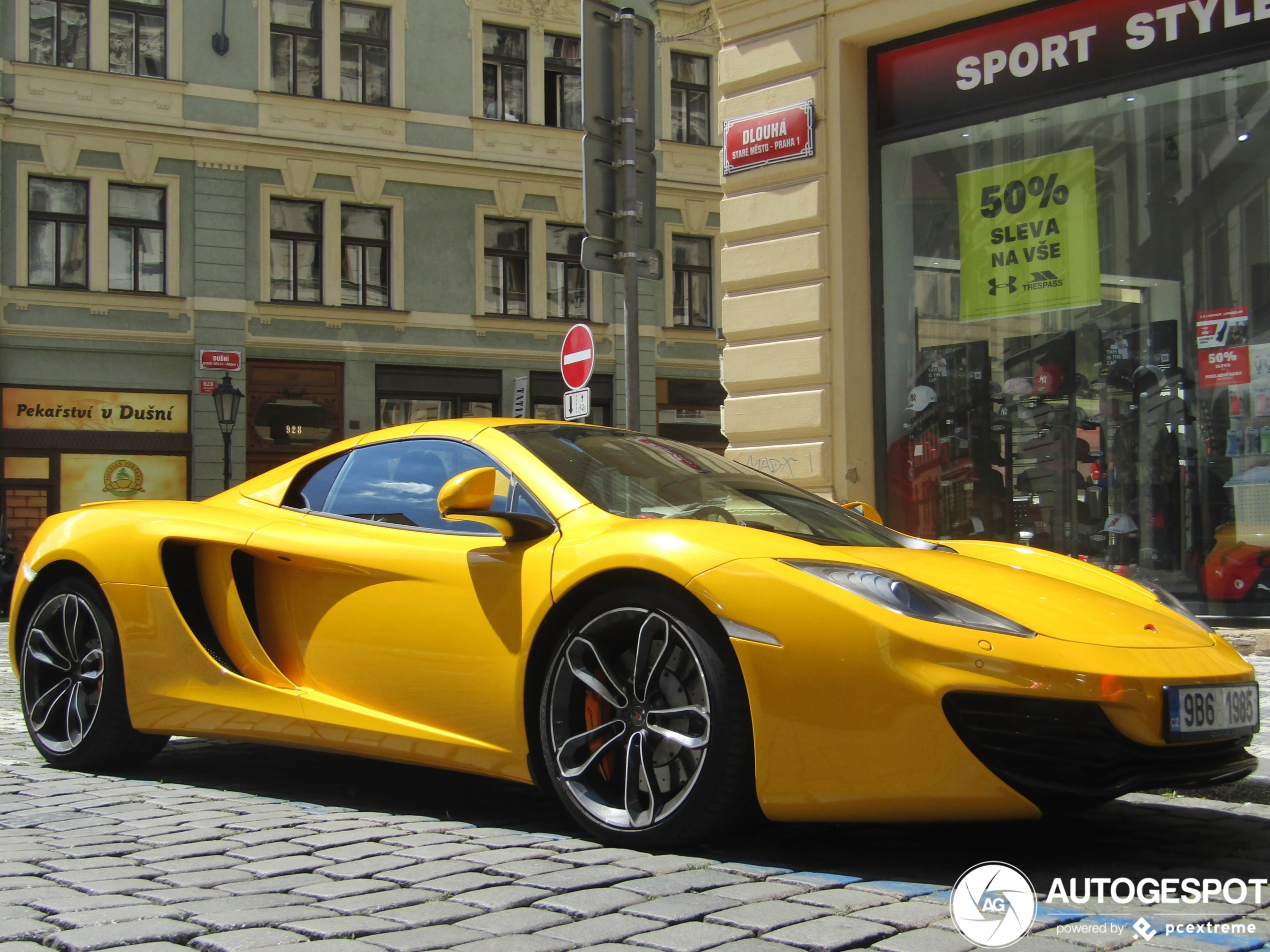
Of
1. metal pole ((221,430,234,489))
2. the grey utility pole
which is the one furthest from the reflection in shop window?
metal pole ((221,430,234,489))

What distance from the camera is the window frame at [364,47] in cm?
2383

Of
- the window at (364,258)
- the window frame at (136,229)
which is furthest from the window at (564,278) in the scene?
the window frame at (136,229)

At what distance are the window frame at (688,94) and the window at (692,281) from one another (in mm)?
1865

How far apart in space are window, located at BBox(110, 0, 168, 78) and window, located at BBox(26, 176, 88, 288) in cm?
213

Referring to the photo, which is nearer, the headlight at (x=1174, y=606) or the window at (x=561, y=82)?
the headlight at (x=1174, y=606)

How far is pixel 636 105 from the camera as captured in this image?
8391 millimetres

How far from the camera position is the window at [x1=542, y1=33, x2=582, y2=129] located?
83.3 feet

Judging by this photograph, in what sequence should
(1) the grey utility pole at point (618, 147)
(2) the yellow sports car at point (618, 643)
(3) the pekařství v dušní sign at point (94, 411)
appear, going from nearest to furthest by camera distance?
(2) the yellow sports car at point (618, 643)
(1) the grey utility pole at point (618, 147)
(3) the pekařství v dušní sign at point (94, 411)

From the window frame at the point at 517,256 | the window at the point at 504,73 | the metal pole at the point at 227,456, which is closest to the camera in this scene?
the metal pole at the point at 227,456

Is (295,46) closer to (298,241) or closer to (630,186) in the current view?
(298,241)

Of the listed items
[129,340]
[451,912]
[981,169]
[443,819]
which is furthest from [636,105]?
[129,340]

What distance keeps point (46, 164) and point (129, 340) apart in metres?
3.00

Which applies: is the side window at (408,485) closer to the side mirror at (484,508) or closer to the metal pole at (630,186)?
the side mirror at (484,508)

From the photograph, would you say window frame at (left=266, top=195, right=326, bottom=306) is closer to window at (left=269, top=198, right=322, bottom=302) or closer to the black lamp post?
window at (left=269, top=198, right=322, bottom=302)
